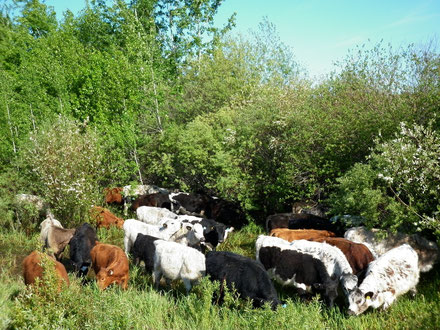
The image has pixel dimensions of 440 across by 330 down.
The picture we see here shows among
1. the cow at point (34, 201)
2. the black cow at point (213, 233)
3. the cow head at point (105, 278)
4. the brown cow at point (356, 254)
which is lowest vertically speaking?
the brown cow at point (356, 254)

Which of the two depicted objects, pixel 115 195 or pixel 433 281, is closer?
pixel 433 281

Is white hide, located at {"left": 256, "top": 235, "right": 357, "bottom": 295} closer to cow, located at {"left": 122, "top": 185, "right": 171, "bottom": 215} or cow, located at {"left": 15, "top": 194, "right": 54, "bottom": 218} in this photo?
cow, located at {"left": 122, "top": 185, "right": 171, "bottom": 215}

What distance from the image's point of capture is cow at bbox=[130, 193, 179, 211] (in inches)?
637

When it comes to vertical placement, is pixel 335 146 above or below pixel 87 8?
below

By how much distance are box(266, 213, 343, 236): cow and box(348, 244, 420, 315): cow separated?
3321 mm

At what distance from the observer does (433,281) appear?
912 cm

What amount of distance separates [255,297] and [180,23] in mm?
30309

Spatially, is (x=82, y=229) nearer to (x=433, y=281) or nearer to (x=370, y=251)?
(x=370, y=251)

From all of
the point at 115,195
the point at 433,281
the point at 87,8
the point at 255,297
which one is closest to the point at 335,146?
the point at 433,281

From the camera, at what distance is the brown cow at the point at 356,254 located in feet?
30.6

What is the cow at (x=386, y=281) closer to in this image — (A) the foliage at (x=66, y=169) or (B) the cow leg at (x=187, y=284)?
(B) the cow leg at (x=187, y=284)

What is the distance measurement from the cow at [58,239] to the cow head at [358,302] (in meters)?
7.46

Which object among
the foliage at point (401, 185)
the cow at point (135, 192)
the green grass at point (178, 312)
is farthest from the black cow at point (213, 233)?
the cow at point (135, 192)

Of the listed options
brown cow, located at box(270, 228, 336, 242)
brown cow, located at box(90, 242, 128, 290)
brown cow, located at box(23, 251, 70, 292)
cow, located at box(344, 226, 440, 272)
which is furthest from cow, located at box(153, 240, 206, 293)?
cow, located at box(344, 226, 440, 272)
